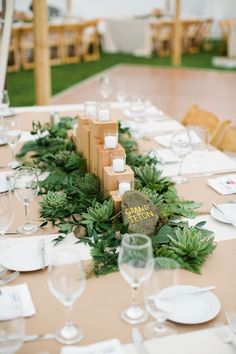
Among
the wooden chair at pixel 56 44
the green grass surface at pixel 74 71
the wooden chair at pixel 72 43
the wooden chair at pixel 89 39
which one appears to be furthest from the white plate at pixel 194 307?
the wooden chair at pixel 89 39

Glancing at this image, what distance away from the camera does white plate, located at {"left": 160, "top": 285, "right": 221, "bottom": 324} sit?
1579 millimetres

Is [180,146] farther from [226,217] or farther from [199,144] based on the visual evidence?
[226,217]

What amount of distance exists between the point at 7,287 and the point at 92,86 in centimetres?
683

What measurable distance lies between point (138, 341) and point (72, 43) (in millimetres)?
9928

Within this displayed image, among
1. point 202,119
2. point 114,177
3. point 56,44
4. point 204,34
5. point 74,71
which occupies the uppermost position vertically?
point 204,34

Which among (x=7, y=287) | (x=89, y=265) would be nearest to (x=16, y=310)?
(x=7, y=287)

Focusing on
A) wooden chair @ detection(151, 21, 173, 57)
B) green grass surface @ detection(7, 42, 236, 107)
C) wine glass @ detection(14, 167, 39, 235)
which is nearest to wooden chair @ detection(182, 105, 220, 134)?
wine glass @ detection(14, 167, 39, 235)

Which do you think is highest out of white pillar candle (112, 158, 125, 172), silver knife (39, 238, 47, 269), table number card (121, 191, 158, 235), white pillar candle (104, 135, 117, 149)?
white pillar candle (104, 135, 117, 149)

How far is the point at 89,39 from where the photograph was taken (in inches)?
439

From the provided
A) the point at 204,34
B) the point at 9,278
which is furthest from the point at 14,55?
the point at 9,278

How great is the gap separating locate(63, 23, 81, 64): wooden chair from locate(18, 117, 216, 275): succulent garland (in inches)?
315

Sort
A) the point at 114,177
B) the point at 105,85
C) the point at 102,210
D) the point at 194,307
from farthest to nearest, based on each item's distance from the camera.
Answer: the point at 105,85
the point at 114,177
the point at 102,210
the point at 194,307

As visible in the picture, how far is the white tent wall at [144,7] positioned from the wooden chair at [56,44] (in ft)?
12.3

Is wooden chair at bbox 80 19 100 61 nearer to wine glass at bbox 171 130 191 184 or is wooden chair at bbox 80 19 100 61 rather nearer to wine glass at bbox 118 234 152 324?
wine glass at bbox 171 130 191 184
